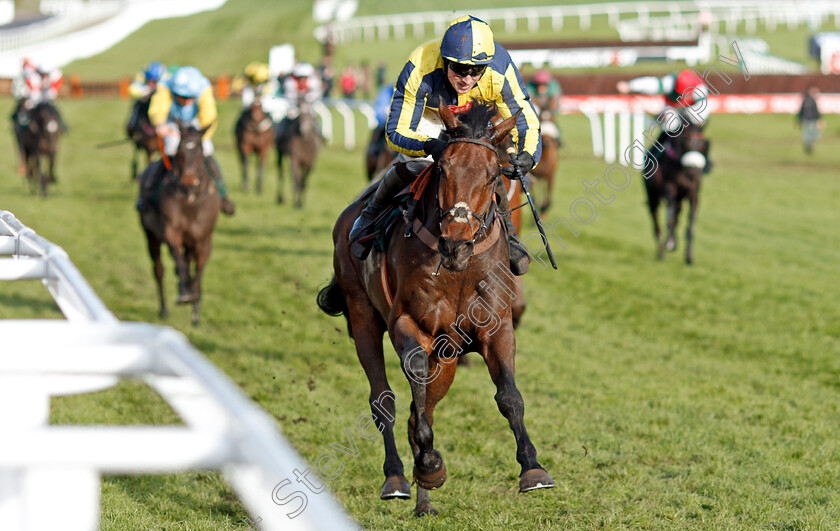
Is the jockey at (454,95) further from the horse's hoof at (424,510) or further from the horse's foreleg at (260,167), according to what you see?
the horse's foreleg at (260,167)

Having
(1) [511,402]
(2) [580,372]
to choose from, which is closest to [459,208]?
(1) [511,402]

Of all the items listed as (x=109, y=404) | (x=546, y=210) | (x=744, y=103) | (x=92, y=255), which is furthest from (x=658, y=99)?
(x=109, y=404)

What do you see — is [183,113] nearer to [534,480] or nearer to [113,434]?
[534,480]

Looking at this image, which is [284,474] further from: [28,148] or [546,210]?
[28,148]

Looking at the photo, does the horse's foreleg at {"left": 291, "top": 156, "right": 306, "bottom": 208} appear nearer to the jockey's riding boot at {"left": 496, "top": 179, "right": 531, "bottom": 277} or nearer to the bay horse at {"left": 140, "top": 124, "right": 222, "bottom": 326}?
the bay horse at {"left": 140, "top": 124, "right": 222, "bottom": 326}

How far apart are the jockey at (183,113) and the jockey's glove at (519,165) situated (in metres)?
5.36

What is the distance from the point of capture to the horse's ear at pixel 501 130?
3.97 metres

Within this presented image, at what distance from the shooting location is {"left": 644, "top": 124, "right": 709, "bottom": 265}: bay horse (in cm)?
1130

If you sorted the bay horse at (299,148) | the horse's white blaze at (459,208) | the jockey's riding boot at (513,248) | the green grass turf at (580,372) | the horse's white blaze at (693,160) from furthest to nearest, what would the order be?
the bay horse at (299,148)
the horse's white blaze at (693,160)
the green grass turf at (580,372)
the jockey's riding boot at (513,248)
the horse's white blaze at (459,208)

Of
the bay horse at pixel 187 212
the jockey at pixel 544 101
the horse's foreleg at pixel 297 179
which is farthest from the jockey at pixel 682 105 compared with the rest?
the horse's foreleg at pixel 297 179

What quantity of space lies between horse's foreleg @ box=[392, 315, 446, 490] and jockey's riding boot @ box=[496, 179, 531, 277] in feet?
1.89

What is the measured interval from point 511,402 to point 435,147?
3.77 feet

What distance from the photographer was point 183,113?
29.8 feet

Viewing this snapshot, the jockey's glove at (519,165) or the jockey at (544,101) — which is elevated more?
→ the jockey's glove at (519,165)
